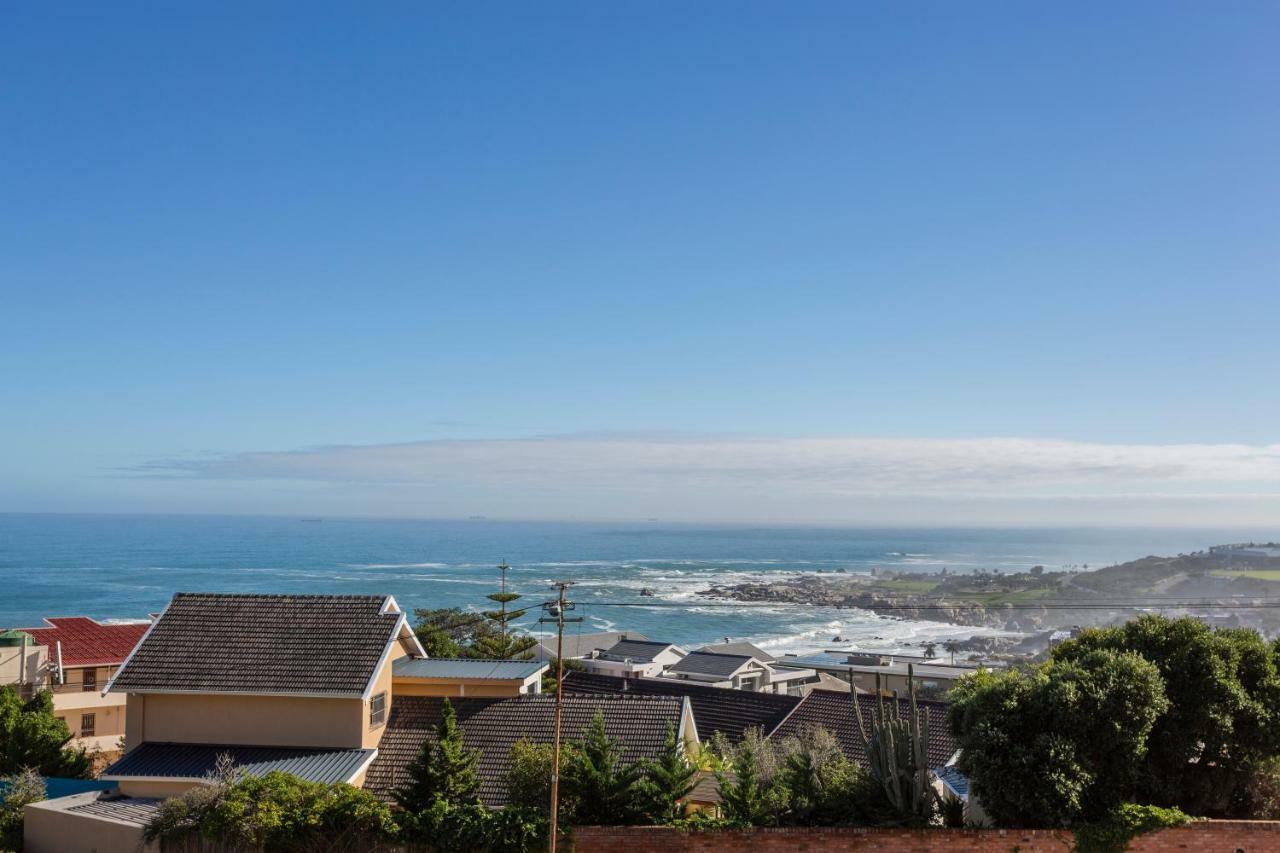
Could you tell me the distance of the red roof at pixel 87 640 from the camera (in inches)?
1212

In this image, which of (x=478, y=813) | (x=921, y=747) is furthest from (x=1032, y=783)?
(x=478, y=813)

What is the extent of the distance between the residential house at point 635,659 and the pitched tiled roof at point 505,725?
2753 centimetres

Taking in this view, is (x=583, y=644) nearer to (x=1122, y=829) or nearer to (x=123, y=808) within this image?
(x=123, y=808)

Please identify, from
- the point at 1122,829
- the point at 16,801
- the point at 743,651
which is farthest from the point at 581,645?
the point at 1122,829

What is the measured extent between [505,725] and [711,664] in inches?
1127

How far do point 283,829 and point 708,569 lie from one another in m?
143

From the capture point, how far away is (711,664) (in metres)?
47.4

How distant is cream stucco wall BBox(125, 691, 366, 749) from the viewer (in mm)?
19125

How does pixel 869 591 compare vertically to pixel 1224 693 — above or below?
below

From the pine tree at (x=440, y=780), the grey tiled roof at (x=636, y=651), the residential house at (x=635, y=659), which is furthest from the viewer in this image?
the grey tiled roof at (x=636, y=651)

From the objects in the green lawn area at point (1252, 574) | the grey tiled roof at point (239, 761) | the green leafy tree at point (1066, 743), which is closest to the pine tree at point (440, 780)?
the grey tiled roof at point (239, 761)

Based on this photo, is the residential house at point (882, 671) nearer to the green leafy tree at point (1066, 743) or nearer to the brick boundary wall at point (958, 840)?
the green leafy tree at point (1066, 743)

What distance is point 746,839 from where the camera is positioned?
1447 centimetres

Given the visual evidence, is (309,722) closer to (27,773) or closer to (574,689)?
(27,773)
